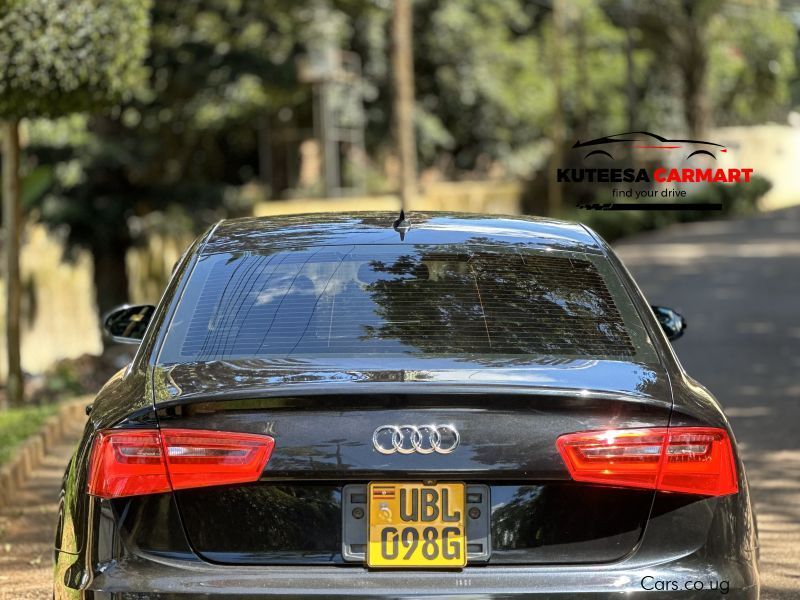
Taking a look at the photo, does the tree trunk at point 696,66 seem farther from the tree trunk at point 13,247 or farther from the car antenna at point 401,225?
the car antenna at point 401,225

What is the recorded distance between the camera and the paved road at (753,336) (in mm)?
7309

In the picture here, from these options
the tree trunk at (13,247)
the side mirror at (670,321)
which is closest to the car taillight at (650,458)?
the side mirror at (670,321)

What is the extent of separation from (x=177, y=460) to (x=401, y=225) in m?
1.51

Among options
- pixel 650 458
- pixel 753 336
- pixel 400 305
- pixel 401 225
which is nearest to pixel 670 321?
pixel 401 225

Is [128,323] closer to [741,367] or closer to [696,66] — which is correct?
[741,367]

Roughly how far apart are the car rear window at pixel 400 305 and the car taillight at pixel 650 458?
45 cm

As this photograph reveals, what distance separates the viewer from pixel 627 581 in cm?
340

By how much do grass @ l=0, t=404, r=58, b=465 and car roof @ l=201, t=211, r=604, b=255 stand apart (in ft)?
13.2

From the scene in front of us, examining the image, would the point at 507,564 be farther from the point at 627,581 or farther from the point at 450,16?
the point at 450,16

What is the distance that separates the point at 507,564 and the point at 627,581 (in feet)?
0.96

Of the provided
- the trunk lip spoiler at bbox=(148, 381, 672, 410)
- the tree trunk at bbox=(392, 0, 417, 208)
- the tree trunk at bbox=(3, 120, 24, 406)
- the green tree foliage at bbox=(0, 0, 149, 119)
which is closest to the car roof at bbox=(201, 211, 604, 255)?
the trunk lip spoiler at bbox=(148, 381, 672, 410)

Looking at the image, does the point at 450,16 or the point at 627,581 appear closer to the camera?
the point at 627,581

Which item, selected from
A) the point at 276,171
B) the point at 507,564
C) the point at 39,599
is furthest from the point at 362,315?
the point at 276,171

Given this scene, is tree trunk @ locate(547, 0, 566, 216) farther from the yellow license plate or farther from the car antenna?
the yellow license plate
